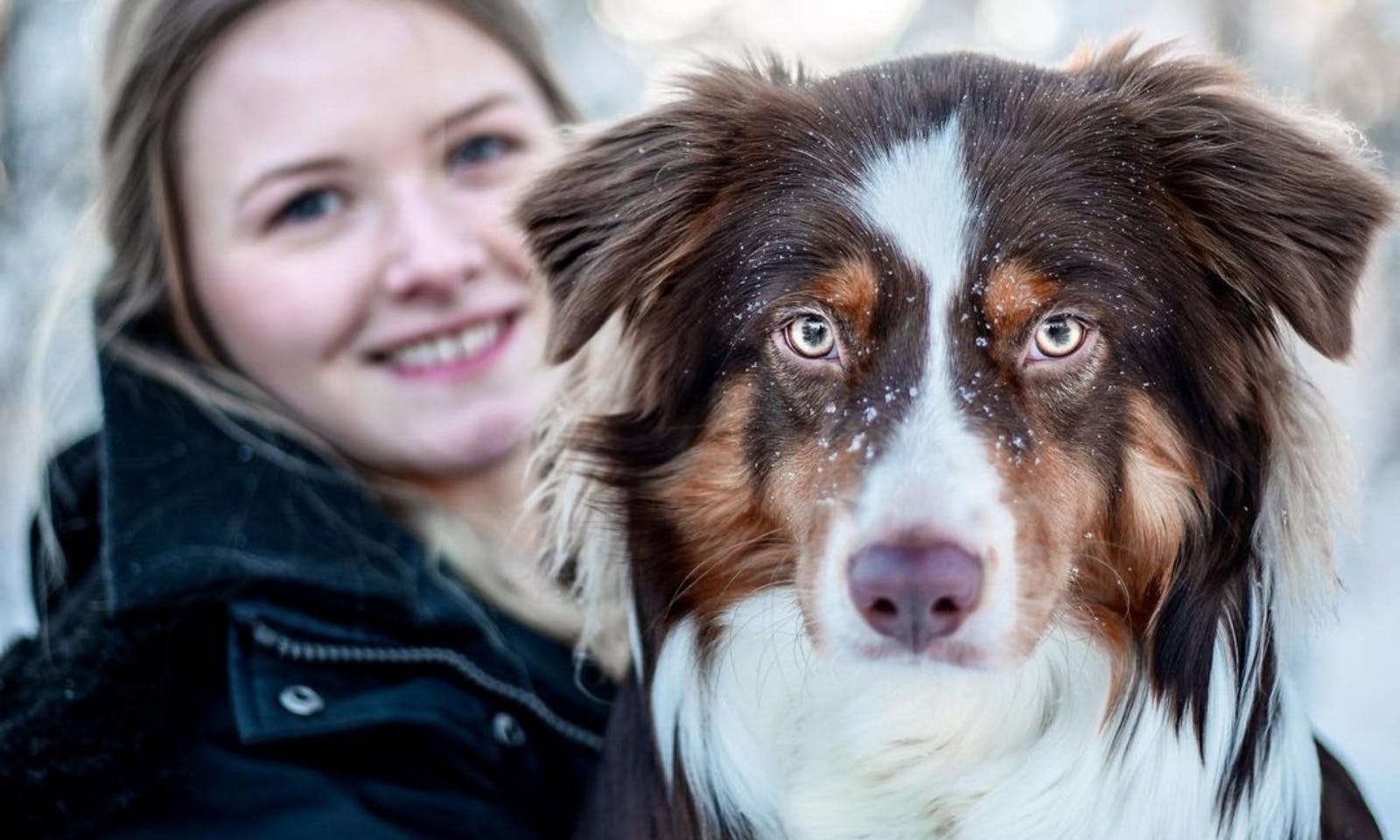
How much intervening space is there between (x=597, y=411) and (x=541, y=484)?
9.0 inches

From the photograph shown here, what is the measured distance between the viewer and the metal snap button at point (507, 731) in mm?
2787

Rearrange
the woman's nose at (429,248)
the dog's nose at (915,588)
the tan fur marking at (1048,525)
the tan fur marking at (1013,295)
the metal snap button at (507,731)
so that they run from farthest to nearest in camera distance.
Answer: the woman's nose at (429,248), the metal snap button at (507,731), the tan fur marking at (1013,295), the tan fur marking at (1048,525), the dog's nose at (915,588)

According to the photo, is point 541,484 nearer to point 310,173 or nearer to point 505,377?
point 505,377

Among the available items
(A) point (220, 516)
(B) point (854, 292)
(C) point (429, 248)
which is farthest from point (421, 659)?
(B) point (854, 292)

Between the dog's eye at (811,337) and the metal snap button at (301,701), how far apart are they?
3.77ft

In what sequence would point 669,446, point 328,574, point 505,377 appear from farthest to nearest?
point 505,377 → point 328,574 → point 669,446

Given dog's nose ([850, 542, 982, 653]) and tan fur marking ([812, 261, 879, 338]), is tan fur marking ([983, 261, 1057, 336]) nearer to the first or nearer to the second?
tan fur marking ([812, 261, 879, 338])

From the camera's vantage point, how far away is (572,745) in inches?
119

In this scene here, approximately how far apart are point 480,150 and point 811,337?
1.39 meters

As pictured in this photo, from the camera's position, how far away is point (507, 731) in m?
2.81

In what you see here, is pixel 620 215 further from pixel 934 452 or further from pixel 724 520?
pixel 934 452

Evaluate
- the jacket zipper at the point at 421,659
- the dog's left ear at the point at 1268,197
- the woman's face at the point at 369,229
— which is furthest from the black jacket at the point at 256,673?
the dog's left ear at the point at 1268,197

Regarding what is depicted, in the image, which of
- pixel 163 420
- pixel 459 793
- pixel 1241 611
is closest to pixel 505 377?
pixel 163 420

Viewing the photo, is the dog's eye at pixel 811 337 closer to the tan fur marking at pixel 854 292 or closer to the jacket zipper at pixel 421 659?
A: the tan fur marking at pixel 854 292
